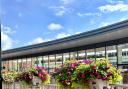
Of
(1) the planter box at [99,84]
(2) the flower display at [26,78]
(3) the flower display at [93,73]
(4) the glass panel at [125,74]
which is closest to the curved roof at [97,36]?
(4) the glass panel at [125,74]

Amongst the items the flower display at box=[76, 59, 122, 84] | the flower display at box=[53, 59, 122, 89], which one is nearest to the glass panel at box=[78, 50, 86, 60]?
the flower display at box=[53, 59, 122, 89]

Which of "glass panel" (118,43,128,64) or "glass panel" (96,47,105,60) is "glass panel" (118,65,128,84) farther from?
"glass panel" (96,47,105,60)

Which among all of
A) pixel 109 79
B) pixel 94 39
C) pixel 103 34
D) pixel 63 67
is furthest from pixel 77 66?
pixel 94 39

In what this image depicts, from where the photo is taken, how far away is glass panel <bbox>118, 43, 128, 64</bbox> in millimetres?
11227

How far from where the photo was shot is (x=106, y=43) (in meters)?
12.2

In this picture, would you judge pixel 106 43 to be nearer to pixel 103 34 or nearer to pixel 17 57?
pixel 103 34

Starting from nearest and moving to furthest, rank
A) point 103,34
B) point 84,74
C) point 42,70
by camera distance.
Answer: point 84,74, point 42,70, point 103,34

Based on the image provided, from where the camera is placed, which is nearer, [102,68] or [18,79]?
[102,68]

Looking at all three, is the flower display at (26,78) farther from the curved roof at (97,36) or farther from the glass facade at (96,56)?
the curved roof at (97,36)

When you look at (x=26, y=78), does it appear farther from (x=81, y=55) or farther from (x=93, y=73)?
(x=81, y=55)

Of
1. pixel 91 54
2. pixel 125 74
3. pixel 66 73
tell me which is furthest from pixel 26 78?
pixel 91 54

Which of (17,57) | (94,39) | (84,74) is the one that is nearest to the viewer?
(84,74)

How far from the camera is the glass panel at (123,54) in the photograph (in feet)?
36.8

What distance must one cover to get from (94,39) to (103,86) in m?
6.73
